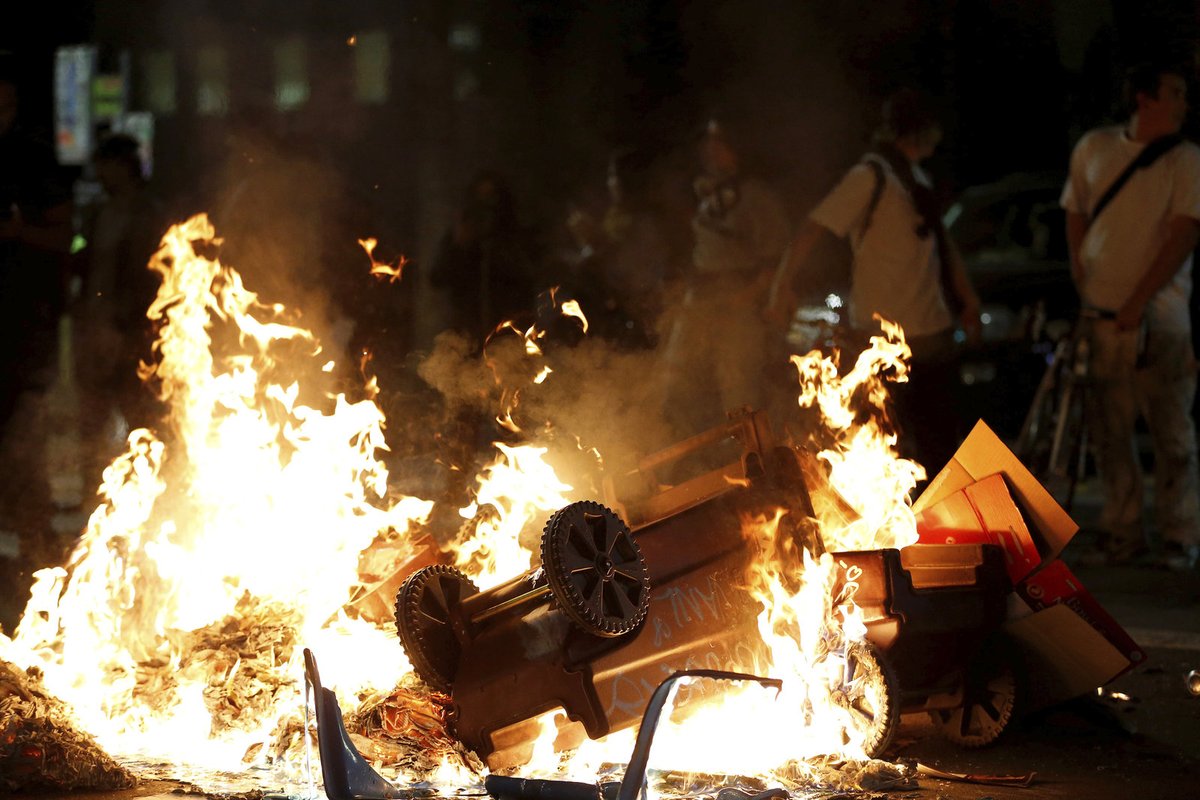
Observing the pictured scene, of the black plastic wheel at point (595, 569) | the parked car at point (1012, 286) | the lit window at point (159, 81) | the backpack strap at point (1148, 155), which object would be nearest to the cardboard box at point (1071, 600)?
the black plastic wheel at point (595, 569)

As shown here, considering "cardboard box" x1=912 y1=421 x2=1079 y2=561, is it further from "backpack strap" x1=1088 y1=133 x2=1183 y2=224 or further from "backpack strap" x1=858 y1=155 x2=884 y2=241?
"backpack strap" x1=1088 y1=133 x2=1183 y2=224

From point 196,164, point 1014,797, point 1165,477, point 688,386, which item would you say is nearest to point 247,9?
point 196,164

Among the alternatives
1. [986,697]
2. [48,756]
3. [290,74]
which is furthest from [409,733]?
[290,74]

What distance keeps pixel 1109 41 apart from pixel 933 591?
14.5 m

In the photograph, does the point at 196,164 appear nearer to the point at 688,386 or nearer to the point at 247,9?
the point at 247,9

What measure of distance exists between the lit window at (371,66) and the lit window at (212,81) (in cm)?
145

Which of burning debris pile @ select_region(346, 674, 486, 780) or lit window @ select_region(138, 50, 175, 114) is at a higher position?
lit window @ select_region(138, 50, 175, 114)

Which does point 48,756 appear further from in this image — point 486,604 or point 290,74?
point 290,74

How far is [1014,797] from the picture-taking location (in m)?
4.64

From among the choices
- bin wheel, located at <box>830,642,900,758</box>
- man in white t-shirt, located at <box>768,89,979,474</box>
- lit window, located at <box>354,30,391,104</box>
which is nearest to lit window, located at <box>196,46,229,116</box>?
lit window, located at <box>354,30,391,104</box>

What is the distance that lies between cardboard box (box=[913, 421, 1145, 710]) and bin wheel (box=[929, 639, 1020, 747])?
72mm

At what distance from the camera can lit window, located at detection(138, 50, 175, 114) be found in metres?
13.7

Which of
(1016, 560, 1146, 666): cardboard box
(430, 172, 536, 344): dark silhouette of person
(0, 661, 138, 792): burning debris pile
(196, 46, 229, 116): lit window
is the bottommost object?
(1016, 560, 1146, 666): cardboard box

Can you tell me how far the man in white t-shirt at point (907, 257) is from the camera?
8.25 m
